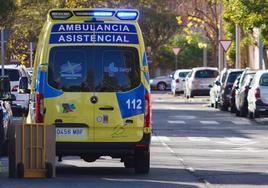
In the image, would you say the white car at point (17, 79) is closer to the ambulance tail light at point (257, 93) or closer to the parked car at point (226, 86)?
the ambulance tail light at point (257, 93)

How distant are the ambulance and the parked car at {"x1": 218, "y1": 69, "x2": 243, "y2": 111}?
2252cm

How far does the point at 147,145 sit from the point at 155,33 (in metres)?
62.9

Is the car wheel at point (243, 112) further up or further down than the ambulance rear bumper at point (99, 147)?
further down

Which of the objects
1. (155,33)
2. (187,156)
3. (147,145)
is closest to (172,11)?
(155,33)

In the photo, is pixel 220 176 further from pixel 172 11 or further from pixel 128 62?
pixel 172 11

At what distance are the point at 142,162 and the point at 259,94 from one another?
15633 millimetres

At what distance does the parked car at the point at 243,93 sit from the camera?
3275 centimetres

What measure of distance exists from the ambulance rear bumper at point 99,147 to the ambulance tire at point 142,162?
263mm

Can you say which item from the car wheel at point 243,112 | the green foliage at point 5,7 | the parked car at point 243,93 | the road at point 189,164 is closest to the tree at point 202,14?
the parked car at point 243,93

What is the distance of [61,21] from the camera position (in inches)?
596

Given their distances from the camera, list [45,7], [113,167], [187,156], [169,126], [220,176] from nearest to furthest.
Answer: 1. [220,176]
2. [113,167]
3. [187,156]
4. [169,126]
5. [45,7]

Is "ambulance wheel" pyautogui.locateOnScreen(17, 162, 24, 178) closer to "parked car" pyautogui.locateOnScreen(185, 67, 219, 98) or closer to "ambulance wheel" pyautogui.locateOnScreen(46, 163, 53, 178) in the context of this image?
"ambulance wheel" pyautogui.locateOnScreen(46, 163, 53, 178)

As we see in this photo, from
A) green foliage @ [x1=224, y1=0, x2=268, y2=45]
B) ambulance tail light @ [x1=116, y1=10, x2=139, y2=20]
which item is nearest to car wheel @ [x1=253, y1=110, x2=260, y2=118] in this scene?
green foliage @ [x1=224, y1=0, x2=268, y2=45]

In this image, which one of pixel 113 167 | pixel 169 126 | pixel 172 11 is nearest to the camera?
pixel 113 167
